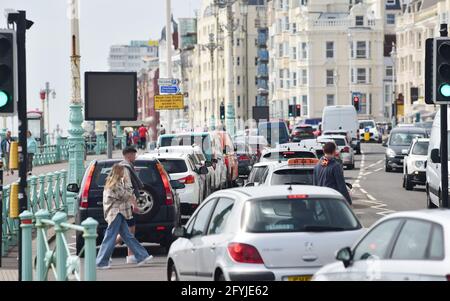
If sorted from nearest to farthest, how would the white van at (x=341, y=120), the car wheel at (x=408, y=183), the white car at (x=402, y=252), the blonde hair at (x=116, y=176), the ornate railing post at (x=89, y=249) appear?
the white car at (x=402, y=252)
the ornate railing post at (x=89, y=249)
the blonde hair at (x=116, y=176)
the car wheel at (x=408, y=183)
the white van at (x=341, y=120)

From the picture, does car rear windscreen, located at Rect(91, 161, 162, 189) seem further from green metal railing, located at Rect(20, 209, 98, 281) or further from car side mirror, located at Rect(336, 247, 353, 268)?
car side mirror, located at Rect(336, 247, 353, 268)

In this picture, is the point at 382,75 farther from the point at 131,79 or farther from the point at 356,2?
the point at 131,79

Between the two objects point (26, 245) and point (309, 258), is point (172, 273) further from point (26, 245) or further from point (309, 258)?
point (309, 258)

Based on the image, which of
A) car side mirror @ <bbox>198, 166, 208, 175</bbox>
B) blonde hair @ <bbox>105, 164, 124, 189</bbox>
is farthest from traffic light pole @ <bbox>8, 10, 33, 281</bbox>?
car side mirror @ <bbox>198, 166, 208, 175</bbox>

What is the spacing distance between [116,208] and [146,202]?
79.7 inches

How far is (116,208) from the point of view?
19.0 metres

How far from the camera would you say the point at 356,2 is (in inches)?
5581

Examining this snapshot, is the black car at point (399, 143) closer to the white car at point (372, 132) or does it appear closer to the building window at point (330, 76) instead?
the white car at point (372, 132)

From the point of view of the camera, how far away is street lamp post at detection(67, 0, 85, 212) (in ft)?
Result: 105

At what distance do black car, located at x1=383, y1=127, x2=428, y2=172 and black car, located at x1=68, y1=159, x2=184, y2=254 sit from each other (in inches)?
1175

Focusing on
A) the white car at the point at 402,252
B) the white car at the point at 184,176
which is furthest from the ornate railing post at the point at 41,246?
the white car at the point at 184,176

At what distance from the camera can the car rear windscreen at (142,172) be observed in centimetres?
2109

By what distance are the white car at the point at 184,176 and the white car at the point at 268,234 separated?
1349 centimetres
